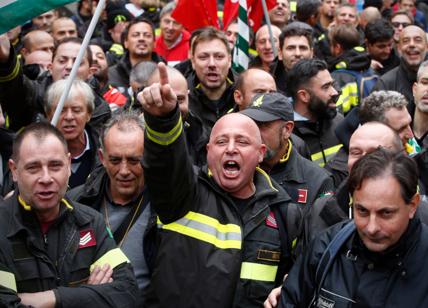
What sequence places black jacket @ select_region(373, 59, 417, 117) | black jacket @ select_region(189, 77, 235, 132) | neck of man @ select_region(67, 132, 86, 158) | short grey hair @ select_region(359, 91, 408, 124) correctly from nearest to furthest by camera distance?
short grey hair @ select_region(359, 91, 408, 124)
neck of man @ select_region(67, 132, 86, 158)
black jacket @ select_region(189, 77, 235, 132)
black jacket @ select_region(373, 59, 417, 117)

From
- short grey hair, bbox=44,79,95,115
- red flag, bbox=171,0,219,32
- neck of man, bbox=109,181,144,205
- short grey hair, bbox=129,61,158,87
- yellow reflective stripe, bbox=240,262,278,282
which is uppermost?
red flag, bbox=171,0,219,32

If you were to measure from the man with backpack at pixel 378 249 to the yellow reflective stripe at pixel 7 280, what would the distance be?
1.44 metres

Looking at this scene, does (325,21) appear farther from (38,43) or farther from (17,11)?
(17,11)

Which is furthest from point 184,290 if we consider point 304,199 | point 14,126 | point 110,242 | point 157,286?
point 14,126

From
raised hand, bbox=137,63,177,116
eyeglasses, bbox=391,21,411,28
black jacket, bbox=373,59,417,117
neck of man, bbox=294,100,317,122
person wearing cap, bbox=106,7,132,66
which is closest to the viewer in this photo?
raised hand, bbox=137,63,177,116

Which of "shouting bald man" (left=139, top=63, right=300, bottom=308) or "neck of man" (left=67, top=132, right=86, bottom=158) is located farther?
"neck of man" (left=67, top=132, right=86, bottom=158)

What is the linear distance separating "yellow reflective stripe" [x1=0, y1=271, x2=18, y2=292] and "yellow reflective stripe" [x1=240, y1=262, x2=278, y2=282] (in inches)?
47.5

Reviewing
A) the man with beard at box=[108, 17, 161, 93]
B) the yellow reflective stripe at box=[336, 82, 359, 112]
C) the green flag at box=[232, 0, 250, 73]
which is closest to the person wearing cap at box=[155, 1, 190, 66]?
the man with beard at box=[108, 17, 161, 93]

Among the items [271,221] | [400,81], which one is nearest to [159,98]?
[271,221]

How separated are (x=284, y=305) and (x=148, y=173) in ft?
3.39

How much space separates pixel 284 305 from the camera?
4477 millimetres

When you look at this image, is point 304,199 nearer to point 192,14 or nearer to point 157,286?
point 157,286

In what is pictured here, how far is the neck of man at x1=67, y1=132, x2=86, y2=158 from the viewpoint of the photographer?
6.96m

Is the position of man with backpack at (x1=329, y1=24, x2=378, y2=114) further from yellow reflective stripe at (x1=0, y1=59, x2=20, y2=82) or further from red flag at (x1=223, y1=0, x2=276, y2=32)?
yellow reflective stripe at (x1=0, y1=59, x2=20, y2=82)
